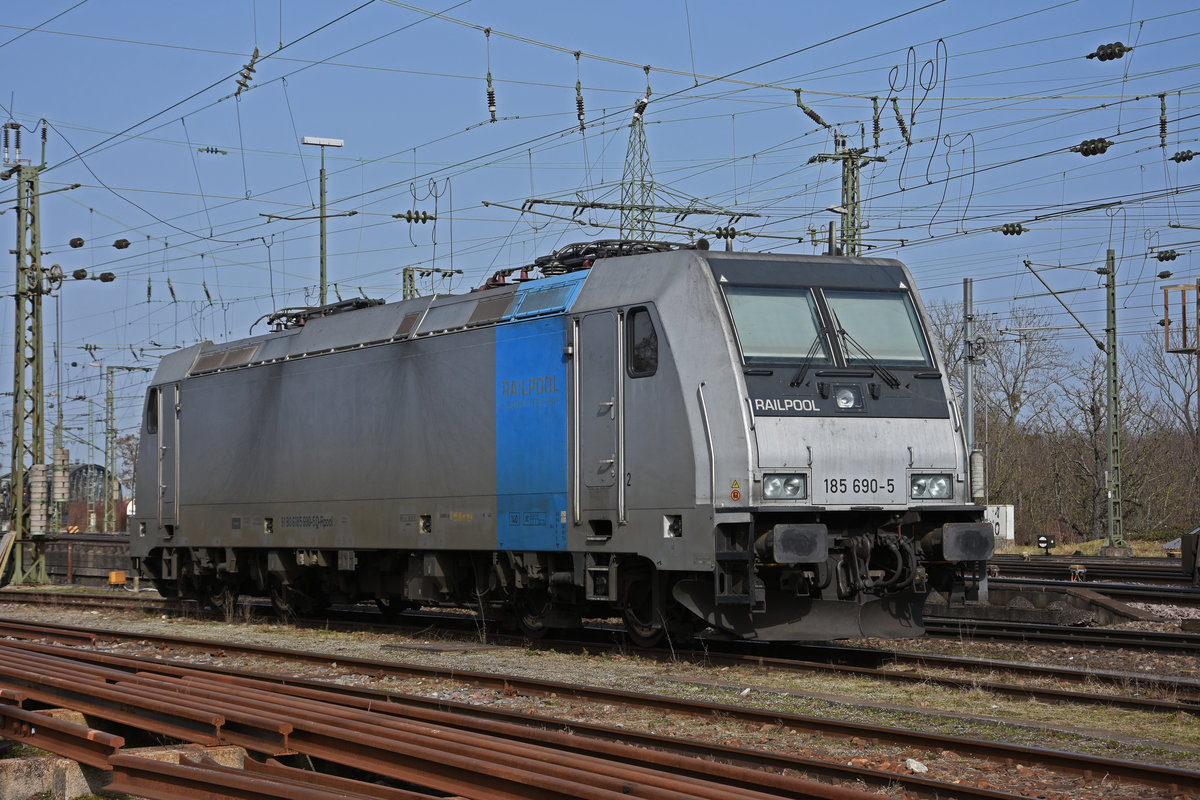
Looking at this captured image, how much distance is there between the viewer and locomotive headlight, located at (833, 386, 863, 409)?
1246 cm

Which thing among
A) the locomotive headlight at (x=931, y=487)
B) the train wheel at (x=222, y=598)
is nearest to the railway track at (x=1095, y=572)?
the locomotive headlight at (x=931, y=487)

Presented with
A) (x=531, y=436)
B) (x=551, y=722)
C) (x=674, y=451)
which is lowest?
(x=551, y=722)

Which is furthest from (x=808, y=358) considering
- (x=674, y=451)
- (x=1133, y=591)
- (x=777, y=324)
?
(x=1133, y=591)

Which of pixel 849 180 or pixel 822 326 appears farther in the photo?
pixel 849 180

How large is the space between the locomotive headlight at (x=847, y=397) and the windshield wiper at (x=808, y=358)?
13.3 inches

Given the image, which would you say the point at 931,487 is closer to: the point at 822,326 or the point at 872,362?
the point at 872,362

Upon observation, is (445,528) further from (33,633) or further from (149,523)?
(149,523)

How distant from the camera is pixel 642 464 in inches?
504

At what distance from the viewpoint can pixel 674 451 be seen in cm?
1241

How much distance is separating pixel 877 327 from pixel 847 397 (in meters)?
1.01

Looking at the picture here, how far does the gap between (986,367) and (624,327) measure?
4533cm

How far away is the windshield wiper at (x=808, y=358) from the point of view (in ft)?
40.5

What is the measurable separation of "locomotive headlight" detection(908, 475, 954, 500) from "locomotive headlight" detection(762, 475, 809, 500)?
1174 millimetres

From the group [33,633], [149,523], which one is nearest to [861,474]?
[33,633]
